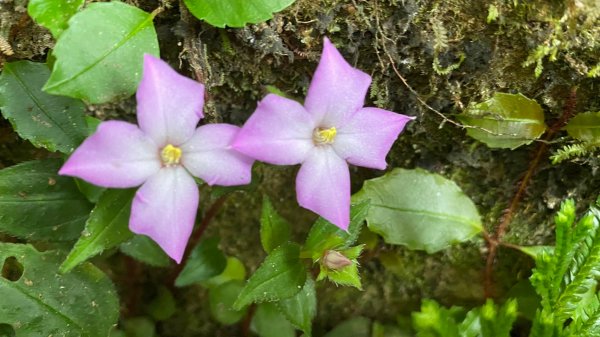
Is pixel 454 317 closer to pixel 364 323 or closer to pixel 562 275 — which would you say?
pixel 364 323

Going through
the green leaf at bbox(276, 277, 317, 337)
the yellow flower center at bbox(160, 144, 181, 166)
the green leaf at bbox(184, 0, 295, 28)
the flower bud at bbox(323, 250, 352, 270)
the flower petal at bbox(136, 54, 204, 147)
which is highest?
the green leaf at bbox(184, 0, 295, 28)

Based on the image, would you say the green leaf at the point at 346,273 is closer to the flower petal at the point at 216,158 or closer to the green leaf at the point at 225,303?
the flower petal at the point at 216,158

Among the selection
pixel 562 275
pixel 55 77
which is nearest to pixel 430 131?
pixel 562 275

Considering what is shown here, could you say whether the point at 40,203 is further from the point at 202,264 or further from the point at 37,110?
the point at 202,264

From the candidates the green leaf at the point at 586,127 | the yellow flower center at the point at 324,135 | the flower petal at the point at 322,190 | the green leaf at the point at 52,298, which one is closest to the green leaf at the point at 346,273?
the flower petal at the point at 322,190

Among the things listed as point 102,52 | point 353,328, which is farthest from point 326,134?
point 353,328

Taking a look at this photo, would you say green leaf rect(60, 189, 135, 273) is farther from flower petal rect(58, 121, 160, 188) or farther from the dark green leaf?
the dark green leaf

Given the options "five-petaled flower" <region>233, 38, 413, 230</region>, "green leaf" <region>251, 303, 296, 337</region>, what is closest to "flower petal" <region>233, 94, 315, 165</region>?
"five-petaled flower" <region>233, 38, 413, 230</region>
